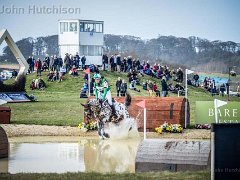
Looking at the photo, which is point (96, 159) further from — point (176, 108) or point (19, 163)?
point (176, 108)

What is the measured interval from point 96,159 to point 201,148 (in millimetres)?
3610

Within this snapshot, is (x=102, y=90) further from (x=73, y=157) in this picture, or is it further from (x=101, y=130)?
(x=73, y=157)

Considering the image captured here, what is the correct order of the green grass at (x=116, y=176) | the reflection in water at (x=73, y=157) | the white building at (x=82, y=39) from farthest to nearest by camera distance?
1. the white building at (x=82, y=39)
2. the reflection in water at (x=73, y=157)
3. the green grass at (x=116, y=176)

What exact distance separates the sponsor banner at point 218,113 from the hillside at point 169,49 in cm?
194

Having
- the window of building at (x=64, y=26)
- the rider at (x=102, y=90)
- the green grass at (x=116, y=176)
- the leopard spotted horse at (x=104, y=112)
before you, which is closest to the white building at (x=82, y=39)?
the window of building at (x=64, y=26)

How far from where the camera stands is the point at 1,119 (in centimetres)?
2348

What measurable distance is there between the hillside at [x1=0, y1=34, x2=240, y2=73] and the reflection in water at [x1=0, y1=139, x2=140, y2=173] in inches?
147

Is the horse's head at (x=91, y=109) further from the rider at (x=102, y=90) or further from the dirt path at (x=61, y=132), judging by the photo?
the dirt path at (x=61, y=132)

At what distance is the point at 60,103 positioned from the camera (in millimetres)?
25562

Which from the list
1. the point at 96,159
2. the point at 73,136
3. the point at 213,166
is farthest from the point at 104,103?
the point at 213,166

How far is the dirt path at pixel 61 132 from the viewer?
22047 mm

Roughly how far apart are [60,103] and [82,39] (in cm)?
228

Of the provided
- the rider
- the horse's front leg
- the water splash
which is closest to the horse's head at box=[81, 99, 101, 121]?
the rider

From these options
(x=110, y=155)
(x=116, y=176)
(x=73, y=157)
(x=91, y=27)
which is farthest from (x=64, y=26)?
(x=116, y=176)
